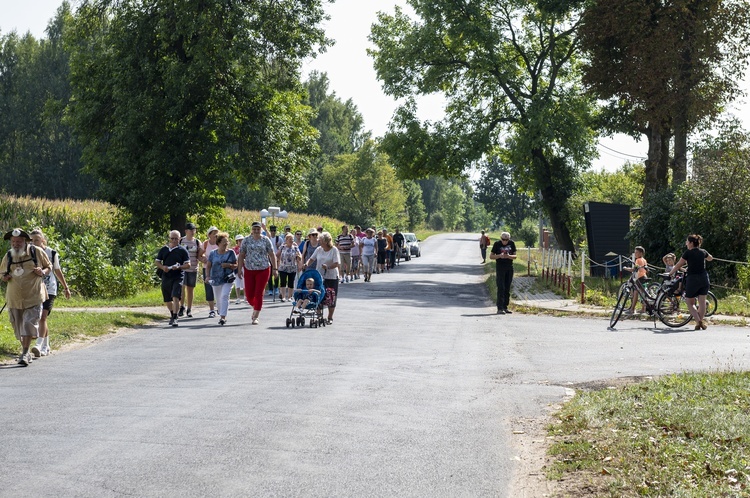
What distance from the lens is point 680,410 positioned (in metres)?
9.32

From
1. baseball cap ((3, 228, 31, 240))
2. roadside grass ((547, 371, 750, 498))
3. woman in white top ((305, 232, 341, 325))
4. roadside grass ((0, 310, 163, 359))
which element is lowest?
roadside grass ((547, 371, 750, 498))

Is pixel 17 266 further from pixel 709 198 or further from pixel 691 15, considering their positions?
pixel 691 15

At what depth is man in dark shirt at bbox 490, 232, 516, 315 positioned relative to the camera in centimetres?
2289

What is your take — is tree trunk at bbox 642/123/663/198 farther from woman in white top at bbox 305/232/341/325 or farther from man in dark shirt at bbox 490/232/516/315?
woman in white top at bbox 305/232/341/325

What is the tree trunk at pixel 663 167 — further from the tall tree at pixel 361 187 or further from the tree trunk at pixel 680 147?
the tall tree at pixel 361 187

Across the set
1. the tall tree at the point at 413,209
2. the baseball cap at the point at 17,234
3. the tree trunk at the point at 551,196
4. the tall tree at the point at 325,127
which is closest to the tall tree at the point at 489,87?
the tree trunk at the point at 551,196

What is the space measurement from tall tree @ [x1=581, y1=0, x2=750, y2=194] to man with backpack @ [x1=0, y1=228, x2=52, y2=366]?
27.9 metres

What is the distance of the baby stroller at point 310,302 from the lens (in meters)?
18.2

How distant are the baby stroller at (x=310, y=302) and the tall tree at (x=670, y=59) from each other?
21.8 meters

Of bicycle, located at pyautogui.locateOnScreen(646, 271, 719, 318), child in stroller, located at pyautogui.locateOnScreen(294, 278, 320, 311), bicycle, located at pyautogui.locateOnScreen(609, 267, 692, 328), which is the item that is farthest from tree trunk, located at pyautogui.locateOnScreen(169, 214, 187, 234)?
bicycle, located at pyautogui.locateOnScreen(646, 271, 719, 318)

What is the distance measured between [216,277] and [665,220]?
19.2 meters

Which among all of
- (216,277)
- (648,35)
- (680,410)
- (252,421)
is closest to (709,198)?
(648,35)

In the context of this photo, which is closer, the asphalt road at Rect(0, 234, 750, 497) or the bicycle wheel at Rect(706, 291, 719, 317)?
the asphalt road at Rect(0, 234, 750, 497)

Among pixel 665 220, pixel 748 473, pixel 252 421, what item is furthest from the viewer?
pixel 665 220
